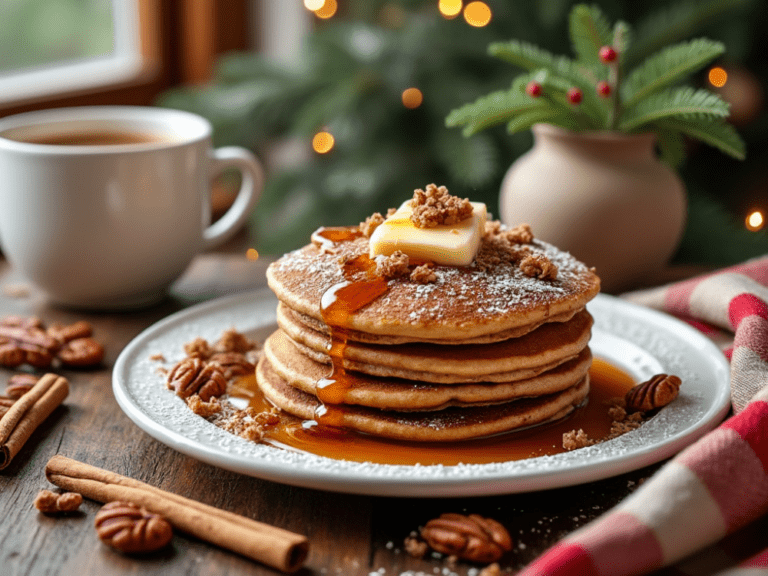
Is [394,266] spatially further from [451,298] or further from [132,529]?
[132,529]

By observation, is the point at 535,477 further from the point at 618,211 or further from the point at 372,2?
the point at 372,2

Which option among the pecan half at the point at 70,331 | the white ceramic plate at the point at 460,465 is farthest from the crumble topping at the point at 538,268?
the pecan half at the point at 70,331

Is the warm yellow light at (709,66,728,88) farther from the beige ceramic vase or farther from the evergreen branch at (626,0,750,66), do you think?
the beige ceramic vase

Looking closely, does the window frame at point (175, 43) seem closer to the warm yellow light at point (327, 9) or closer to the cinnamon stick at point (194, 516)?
the warm yellow light at point (327, 9)

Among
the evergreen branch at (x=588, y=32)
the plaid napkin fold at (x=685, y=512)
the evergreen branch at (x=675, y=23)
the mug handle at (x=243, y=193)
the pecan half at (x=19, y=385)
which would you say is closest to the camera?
the plaid napkin fold at (x=685, y=512)

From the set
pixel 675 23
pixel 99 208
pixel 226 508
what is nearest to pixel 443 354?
pixel 226 508
